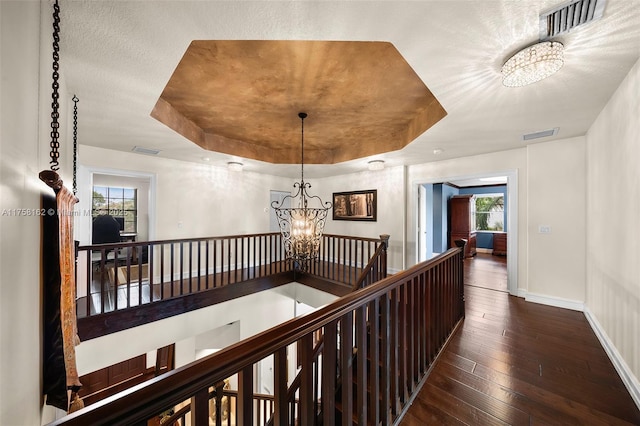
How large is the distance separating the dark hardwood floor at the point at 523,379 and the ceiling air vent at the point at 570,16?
2.41 meters

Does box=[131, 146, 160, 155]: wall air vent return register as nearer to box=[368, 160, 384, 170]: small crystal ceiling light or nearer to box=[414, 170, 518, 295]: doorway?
box=[368, 160, 384, 170]: small crystal ceiling light

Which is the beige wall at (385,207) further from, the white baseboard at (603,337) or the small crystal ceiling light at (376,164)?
the white baseboard at (603,337)

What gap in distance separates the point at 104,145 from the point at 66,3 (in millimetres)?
3126

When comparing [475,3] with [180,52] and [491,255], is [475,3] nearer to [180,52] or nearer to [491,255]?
[180,52]

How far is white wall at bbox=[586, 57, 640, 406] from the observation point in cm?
186

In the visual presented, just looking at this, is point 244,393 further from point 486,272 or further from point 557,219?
point 486,272

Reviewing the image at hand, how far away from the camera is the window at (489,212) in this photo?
820cm

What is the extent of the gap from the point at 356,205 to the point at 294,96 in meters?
3.54

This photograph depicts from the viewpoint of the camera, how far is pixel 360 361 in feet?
4.35

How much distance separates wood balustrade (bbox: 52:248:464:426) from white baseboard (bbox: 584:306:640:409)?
4.03 feet

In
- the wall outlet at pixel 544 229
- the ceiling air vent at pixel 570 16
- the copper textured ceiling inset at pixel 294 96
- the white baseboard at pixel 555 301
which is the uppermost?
the copper textured ceiling inset at pixel 294 96

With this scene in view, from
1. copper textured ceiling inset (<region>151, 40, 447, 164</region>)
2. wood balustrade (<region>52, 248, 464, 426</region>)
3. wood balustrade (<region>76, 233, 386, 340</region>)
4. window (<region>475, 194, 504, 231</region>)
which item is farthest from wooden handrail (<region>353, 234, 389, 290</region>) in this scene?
window (<region>475, 194, 504, 231</region>)

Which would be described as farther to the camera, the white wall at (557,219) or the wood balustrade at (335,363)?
the white wall at (557,219)

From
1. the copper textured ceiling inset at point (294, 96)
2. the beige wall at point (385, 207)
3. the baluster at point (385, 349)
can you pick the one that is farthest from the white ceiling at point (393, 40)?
the beige wall at point (385, 207)
